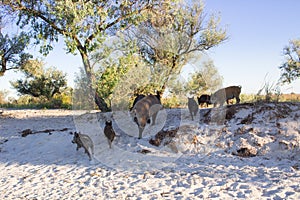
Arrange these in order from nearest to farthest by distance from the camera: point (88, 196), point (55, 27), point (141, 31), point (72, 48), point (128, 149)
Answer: point (88, 196) < point (128, 149) < point (72, 48) < point (55, 27) < point (141, 31)

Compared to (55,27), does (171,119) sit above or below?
below

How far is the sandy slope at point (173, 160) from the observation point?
5.16 meters

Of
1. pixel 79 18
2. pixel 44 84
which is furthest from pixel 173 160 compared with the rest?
pixel 44 84

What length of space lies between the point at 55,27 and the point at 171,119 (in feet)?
19.5

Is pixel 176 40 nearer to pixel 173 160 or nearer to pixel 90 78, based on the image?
pixel 90 78

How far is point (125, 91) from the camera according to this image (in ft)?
52.2

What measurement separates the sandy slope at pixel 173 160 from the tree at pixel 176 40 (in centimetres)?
698

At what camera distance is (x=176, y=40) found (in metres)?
17.8

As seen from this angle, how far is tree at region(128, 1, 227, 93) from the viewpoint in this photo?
1758 cm

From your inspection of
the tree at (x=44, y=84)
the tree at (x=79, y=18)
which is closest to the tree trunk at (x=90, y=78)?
the tree at (x=79, y=18)

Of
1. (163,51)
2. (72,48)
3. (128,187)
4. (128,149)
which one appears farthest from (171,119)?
(163,51)

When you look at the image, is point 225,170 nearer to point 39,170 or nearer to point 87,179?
point 87,179

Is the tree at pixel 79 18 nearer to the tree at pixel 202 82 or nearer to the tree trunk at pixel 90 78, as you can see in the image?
the tree trunk at pixel 90 78

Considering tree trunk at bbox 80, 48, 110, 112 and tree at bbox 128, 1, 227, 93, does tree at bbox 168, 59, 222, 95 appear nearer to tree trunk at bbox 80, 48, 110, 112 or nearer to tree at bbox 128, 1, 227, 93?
tree at bbox 128, 1, 227, 93
